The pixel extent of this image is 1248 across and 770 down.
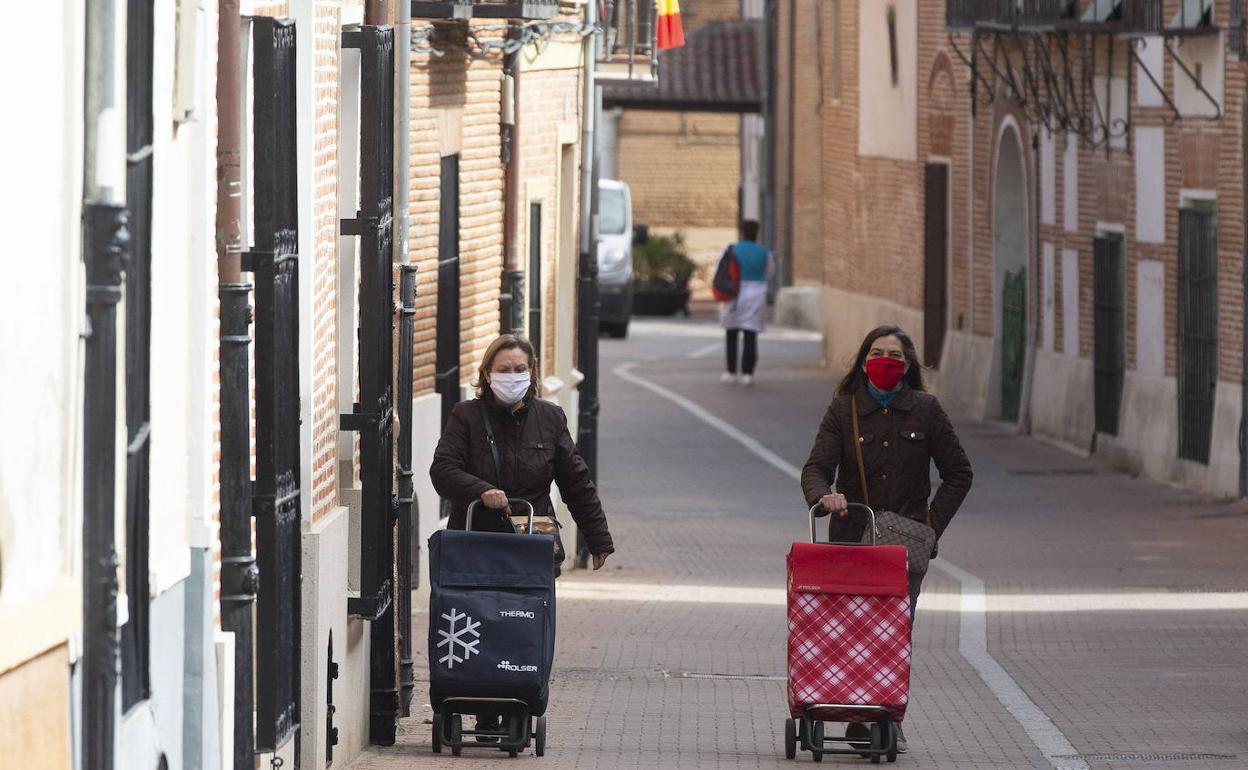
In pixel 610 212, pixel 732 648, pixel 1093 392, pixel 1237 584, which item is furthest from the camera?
pixel 610 212

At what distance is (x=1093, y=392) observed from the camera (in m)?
27.3

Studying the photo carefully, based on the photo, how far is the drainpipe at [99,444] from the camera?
6.34 metres

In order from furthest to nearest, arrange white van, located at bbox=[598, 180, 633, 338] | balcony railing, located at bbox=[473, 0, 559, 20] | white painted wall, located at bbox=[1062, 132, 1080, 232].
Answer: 1. white van, located at bbox=[598, 180, 633, 338]
2. white painted wall, located at bbox=[1062, 132, 1080, 232]
3. balcony railing, located at bbox=[473, 0, 559, 20]

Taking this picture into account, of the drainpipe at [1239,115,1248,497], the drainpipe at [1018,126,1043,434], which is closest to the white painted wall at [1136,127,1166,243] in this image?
the drainpipe at [1239,115,1248,497]

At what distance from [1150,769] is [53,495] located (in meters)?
5.23

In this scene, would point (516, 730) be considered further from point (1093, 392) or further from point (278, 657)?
point (1093, 392)

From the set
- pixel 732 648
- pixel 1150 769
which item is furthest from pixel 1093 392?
pixel 1150 769

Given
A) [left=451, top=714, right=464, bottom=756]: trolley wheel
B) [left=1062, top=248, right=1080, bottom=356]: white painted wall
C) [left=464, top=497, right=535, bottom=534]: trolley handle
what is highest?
[left=1062, top=248, right=1080, bottom=356]: white painted wall

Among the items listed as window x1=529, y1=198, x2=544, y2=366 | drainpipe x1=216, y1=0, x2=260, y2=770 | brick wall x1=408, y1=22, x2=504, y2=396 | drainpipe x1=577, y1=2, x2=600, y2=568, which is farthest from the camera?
drainpipe x1=577, y1=2, x2=600, y2=568

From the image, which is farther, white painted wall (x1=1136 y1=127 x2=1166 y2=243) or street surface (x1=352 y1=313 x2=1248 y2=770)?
white painted wall (x1=1136 y1=127 x2=1166 y2=243)

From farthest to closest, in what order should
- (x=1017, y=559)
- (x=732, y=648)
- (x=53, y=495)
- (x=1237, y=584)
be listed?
(x=1017, y=559) < (x=1237, y=584) < (x=732, y=648) < (x=53, y=495)

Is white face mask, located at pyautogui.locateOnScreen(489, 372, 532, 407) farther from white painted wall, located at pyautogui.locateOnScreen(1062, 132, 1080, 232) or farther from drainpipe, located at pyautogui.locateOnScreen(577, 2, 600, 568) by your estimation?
white painted wall, located at pyautogui.locateOnScreen(1062, 132, 1080, 232)

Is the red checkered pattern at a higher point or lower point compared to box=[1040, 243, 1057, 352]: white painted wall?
lower

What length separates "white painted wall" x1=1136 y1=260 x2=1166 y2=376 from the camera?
981 inches
